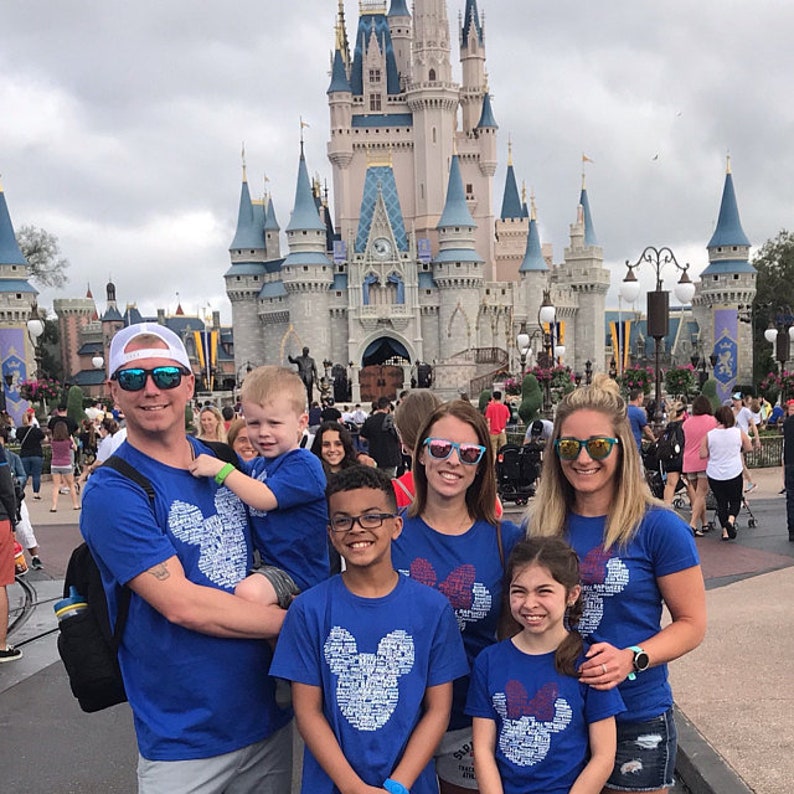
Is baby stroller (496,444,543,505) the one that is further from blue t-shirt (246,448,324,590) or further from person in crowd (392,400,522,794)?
blue t-shirt (246,448,324,590)

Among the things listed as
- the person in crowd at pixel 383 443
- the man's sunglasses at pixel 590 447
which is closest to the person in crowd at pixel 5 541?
the man's sunglasses at pixel 590 447

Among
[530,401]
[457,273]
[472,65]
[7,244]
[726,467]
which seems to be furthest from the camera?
[472,65]

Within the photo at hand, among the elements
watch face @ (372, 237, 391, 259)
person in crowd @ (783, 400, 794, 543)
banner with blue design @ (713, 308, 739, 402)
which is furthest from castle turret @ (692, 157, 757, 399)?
person in crowd @ (783, 400, 794, 543)

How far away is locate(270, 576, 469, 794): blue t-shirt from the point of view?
2.22m

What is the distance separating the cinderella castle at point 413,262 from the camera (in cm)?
4781

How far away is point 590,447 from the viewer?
246 centimetres

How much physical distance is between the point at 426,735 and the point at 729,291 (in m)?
50.0

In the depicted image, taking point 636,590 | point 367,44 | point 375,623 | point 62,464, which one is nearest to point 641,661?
point 636,590

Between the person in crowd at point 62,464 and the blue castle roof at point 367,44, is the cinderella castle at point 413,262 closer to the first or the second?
the blue castle roof at point 367,44

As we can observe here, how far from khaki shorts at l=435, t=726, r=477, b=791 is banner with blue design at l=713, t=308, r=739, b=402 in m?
44.7

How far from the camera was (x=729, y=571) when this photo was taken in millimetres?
7801

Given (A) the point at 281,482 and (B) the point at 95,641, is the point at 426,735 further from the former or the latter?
(B) the point at 95,641

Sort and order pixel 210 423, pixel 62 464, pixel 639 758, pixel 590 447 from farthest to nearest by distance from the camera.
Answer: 1. pixel 62 464
2. pixel 210 423
3. pixel 590 447
4. pixel 639 758

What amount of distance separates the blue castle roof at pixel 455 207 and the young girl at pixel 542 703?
49374 mm
